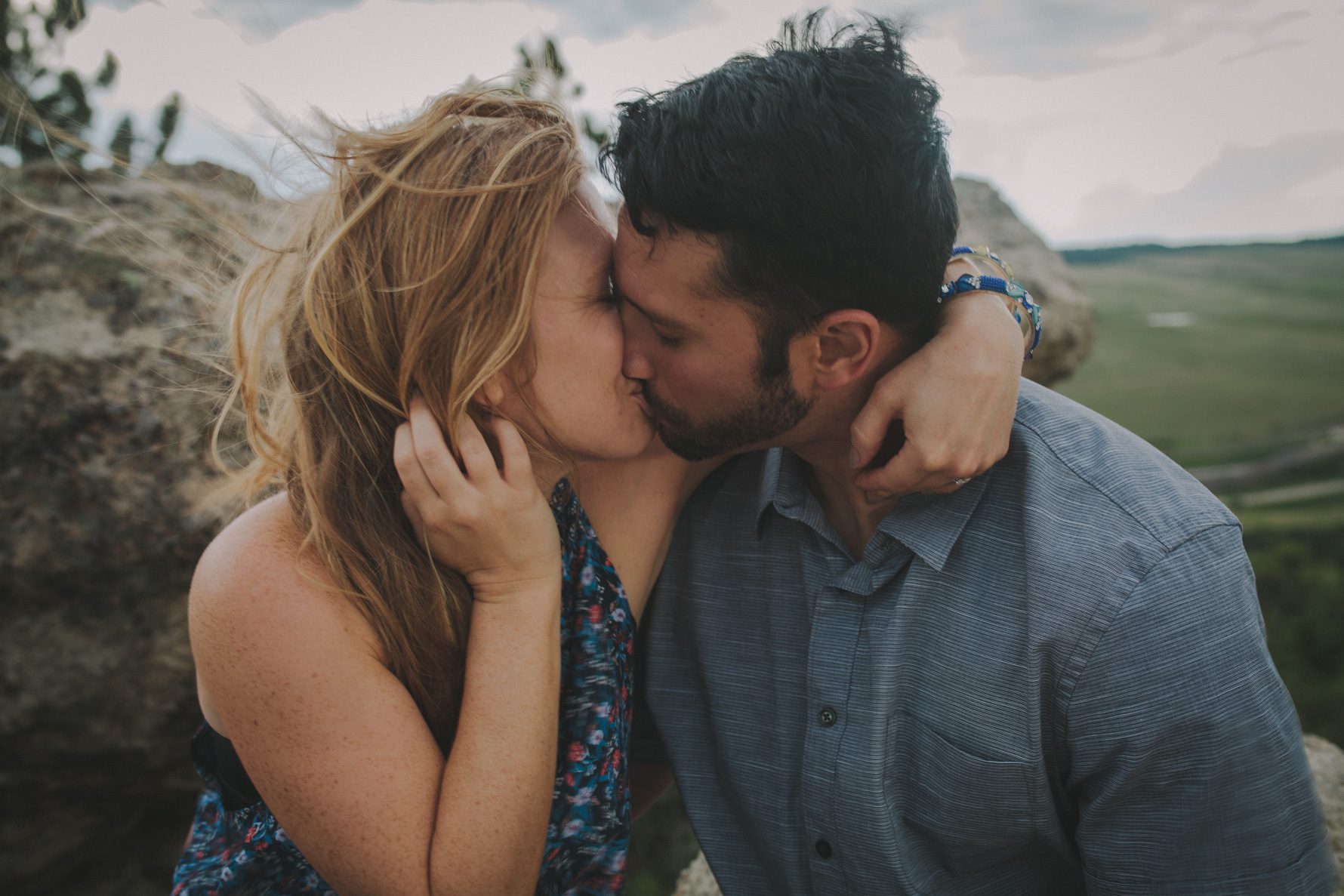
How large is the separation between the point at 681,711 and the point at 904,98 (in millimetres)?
1583

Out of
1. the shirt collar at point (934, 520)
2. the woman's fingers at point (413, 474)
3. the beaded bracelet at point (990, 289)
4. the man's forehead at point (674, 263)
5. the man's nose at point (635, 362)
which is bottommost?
the shirt collar at point (934, 520)

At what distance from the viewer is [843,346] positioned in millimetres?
1896

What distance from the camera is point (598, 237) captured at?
6.32 ft

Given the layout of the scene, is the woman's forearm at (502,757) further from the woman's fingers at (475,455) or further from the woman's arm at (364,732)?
the woman's fingers at (475,455)

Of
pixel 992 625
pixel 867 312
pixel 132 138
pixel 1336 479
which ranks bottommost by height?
pixel 1336 479

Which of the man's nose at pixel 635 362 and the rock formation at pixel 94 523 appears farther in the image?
the rock formation at pixel 94 523

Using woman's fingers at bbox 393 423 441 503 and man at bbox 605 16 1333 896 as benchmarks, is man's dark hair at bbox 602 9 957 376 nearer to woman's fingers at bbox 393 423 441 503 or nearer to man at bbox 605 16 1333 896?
man at bbox 605 16 1333 896

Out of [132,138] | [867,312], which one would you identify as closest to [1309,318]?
[867,312]

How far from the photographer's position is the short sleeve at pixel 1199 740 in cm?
143

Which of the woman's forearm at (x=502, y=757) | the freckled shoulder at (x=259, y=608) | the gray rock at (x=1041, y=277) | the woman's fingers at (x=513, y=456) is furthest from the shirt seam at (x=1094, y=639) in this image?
the gray rock at (x=1041, y=277)

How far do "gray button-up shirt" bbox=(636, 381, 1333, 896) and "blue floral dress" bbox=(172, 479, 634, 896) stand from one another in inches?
9.8

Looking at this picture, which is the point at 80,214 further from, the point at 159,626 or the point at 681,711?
the point at 681,711

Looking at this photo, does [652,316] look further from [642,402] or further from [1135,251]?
[1135,251]

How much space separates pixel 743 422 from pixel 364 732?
3.41 feet
